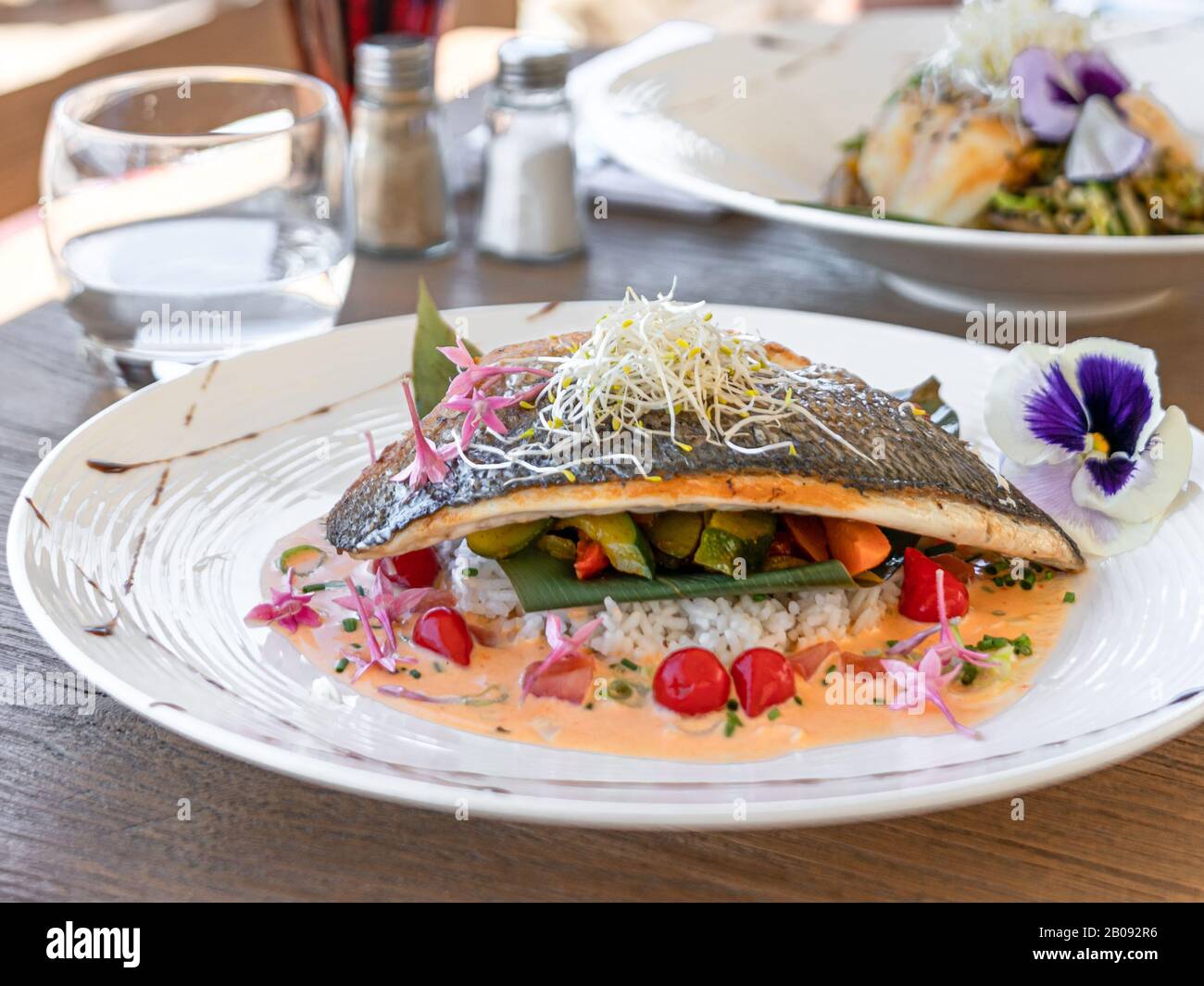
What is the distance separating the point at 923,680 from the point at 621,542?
16.5 inches

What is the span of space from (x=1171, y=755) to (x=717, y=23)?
6959mm

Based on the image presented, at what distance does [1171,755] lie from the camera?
156 cm

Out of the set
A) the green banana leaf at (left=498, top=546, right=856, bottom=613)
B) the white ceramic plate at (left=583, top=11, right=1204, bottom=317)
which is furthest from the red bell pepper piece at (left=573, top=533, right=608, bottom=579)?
the white ceramic plate at (left=583, top=11, right=1204, bottom=317)

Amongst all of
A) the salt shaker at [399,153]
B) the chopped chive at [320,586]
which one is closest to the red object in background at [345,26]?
the salt shaker at [399,153]

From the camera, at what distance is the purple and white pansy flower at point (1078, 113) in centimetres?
277

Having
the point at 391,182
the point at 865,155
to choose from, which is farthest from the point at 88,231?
the point at 865,155

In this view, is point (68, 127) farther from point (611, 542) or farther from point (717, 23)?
point (717, 23)

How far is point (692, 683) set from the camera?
1.55 metres

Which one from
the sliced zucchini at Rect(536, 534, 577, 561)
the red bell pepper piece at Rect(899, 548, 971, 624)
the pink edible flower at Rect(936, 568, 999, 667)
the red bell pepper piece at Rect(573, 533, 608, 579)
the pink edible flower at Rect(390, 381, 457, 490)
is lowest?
the red bell pepper piece at Rect(899, 548, 971, 624)

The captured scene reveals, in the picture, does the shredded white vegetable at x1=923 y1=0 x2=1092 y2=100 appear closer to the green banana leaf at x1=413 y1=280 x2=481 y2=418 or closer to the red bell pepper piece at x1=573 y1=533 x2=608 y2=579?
the green banana leaf at x1=413 y1=280 x2=481 y2=418

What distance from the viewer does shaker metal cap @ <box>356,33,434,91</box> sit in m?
2.95

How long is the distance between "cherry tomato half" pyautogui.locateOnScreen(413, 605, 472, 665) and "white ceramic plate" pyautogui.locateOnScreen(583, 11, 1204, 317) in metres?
1.21

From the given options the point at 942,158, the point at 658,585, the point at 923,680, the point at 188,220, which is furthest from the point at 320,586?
the point at 942,158

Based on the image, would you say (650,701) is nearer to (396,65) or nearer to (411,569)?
(411,569)
